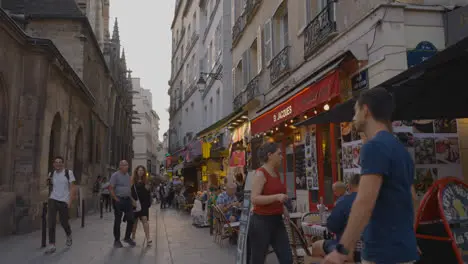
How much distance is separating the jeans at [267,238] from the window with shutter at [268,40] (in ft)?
28.8

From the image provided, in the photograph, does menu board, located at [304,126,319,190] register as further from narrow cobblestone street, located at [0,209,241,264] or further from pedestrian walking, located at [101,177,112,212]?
pedestrian walking, located at [101,177,112,212]

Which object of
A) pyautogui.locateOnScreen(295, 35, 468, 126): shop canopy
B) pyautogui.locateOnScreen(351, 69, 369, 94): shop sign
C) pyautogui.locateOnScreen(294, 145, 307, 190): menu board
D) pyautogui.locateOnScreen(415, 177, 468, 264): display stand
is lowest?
pyautogui.locateOnScreen(415, 177, 468, 264): display stand

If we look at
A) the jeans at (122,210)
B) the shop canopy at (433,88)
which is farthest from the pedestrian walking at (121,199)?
the shop canopy at (433,88)

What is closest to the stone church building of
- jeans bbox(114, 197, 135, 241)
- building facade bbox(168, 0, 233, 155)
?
jeans bbox(114, 197, 135, 241)

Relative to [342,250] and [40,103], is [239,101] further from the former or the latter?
[342,250]

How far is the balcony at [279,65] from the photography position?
10859mm

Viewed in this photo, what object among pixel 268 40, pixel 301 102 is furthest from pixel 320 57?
pixel 268 40

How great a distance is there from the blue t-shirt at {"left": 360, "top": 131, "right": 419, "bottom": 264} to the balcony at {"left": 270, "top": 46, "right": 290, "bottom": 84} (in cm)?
887

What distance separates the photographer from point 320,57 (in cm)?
879

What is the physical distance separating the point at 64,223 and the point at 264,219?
530 centimetres

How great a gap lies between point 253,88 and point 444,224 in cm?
1061

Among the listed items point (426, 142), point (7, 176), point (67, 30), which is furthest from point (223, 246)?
point (67, 30)

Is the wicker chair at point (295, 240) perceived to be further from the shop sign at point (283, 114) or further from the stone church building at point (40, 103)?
the stone church building at point (40, 103)

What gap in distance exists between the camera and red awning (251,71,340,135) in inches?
277
